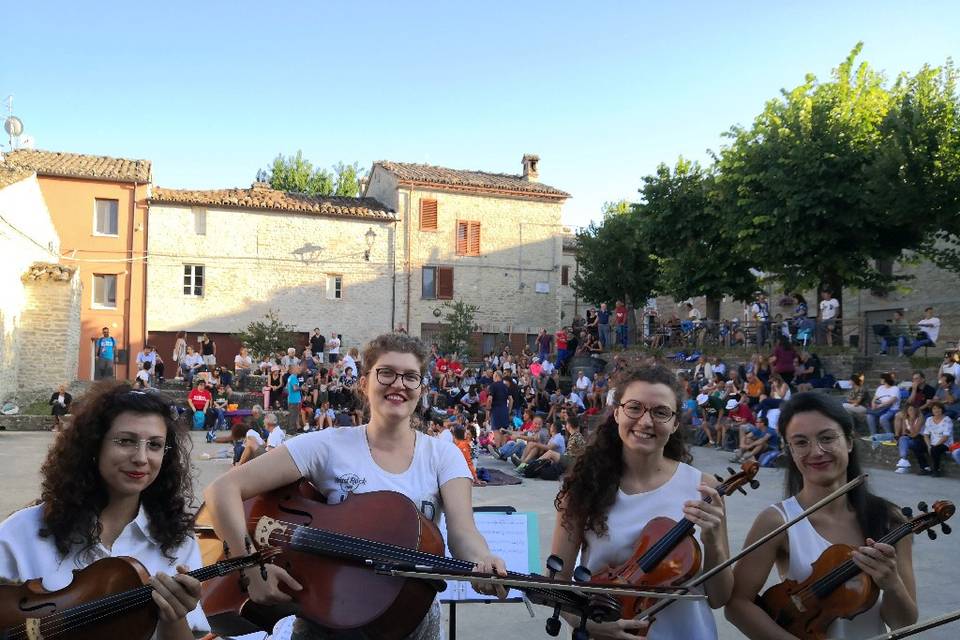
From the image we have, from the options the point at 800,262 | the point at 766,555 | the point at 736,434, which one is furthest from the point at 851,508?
the point at 800,262

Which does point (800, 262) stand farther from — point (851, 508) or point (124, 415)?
point (124, 415)

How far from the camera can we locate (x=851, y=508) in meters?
2.78

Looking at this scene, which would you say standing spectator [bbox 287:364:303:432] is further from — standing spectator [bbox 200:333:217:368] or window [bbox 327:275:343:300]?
window [bbox 327:275:343:300]

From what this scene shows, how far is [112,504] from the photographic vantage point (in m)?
2.57

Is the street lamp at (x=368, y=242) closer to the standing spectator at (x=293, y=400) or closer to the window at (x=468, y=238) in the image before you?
the window at (x=468, y=238)

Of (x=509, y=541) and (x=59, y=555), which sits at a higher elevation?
(x=59, y=555)

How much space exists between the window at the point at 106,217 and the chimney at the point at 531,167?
18605 millimetres

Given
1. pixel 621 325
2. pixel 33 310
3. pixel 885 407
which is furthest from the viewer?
pixel 621 325

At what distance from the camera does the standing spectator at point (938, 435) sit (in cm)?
1145

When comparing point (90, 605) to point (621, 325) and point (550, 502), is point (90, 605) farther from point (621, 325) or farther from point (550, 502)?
point (621, 325)

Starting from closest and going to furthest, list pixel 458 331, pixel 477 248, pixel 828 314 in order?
pixel 828 314 → pixel 458 331 → pixel 477 248

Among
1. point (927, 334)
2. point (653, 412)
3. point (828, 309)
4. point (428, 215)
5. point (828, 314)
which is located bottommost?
point (653, 412)

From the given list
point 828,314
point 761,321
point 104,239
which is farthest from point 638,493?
point 104,239

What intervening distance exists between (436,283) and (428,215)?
10.0 ft
